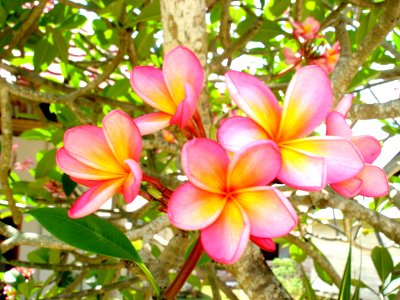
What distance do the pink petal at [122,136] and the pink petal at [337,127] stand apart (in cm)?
14

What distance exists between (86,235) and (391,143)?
1.42 m

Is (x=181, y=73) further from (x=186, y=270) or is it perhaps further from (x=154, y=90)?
(x=186, y=270)

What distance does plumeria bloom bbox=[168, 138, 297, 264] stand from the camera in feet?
1.25

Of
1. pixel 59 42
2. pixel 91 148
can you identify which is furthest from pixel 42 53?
pixel 91 148

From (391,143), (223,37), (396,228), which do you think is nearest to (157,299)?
(396,228)

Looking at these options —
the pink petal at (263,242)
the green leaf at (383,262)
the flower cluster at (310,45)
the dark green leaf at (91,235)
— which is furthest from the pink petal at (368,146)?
the green leaf at (383,262)

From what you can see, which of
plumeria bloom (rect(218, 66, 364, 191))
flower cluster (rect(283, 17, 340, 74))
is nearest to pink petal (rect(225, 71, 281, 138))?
plumeria bloom (rect(218, 66, 364, 191))

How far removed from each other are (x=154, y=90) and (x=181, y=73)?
3cm

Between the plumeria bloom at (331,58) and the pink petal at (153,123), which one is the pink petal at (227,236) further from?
the plumeria bloom at (331,58)

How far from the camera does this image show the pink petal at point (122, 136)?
427 millimetres

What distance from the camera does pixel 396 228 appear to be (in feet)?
3.35

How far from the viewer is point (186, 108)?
0.41 meters

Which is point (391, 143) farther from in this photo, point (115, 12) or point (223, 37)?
point (115, 12)

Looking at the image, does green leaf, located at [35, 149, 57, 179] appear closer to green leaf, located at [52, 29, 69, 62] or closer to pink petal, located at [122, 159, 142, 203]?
green leaf, located at [52, 29, 69, 62]
